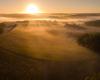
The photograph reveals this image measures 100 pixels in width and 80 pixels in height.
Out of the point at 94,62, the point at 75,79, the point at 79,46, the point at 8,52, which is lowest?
the point at 75,79

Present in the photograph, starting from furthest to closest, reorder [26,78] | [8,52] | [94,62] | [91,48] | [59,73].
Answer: [91,48], [8,52], [94,62], [59,73], [26,78]

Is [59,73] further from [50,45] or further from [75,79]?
[50,45]

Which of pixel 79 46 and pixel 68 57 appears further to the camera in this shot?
pixel 79 46

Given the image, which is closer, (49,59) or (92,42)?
(49,59)

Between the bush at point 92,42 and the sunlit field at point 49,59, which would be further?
the bush at point 92,42

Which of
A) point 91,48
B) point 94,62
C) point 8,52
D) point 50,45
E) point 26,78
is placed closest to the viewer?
point 26,78

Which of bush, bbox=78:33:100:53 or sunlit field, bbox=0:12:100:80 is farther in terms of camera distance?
bush, bbox=78:33:100:53

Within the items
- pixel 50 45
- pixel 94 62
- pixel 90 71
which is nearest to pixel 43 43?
pixel 50 45

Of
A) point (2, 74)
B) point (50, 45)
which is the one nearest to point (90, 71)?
point (2, 74)

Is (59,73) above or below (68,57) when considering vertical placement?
below
